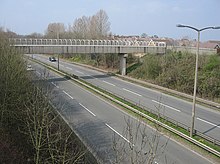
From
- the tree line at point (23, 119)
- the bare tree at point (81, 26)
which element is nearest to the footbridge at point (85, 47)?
the tree line at point (23, 119)

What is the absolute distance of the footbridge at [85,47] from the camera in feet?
122

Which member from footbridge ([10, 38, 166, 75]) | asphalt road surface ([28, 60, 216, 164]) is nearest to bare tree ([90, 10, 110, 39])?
footbridge ([10, 38, 166, 75])

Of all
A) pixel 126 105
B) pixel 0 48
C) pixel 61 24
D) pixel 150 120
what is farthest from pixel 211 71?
pixel 61 24


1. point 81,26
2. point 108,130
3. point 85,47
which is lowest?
point 108,130

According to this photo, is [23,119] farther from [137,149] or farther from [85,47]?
[85,47]

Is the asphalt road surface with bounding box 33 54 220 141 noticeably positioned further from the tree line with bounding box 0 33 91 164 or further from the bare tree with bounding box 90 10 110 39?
the bare tree with bounding box 90 10 110 39

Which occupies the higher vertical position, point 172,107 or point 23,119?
point 23,119

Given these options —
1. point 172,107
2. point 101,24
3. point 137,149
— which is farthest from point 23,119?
point 101,24

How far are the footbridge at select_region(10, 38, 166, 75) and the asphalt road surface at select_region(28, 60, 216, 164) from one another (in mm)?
7816

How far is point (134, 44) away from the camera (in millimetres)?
46719

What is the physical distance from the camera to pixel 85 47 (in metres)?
41.1

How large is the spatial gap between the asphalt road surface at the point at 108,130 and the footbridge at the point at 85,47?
25.6ft

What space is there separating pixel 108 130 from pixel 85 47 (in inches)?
960

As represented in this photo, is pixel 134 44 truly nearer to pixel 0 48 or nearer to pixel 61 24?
pixel 0 48
